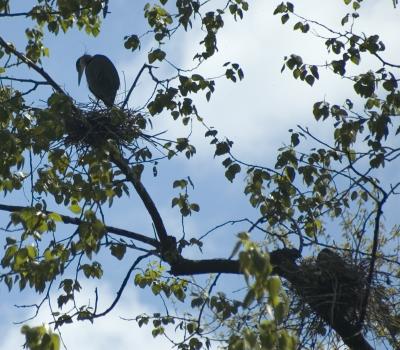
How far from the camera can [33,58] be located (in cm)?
832

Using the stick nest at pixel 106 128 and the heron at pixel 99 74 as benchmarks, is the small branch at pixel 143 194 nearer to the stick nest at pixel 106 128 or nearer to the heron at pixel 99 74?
the stick nest at pixel 106 128

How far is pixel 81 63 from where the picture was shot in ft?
35.7

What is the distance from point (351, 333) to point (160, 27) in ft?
9.16

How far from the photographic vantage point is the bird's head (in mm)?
10773

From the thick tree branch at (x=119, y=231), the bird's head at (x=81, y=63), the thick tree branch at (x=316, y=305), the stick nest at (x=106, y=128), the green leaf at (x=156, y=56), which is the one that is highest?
the bird's head at (x=81, y=63)

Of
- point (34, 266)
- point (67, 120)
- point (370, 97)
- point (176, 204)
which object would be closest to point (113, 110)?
point (67, 120)

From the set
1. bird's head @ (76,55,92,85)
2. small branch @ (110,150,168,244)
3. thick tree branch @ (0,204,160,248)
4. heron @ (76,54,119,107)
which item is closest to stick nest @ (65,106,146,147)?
small branch @ (110,150,168,244)

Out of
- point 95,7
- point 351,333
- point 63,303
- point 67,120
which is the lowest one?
point 351,333

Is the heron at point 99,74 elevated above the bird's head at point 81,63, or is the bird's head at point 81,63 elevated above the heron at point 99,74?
the bird's head at point 81,63

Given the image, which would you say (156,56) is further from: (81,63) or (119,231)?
(81,63)

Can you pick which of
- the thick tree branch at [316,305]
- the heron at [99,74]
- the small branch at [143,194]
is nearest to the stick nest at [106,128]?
the small branch at [143,194]

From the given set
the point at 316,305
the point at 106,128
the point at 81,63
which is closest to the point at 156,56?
the point at 106,128

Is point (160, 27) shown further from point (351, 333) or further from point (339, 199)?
point (351, 333)

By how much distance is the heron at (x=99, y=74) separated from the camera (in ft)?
32.7
